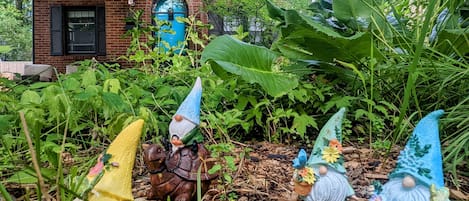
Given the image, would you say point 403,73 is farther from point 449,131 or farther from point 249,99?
point 249,99

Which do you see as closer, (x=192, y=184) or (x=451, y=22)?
(x=192, y=184)

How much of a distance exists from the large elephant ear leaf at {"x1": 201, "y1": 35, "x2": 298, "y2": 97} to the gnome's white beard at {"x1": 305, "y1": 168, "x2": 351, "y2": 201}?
55 cm

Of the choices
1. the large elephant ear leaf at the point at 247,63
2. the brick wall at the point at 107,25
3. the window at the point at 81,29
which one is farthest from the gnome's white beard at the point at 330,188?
the window at the point at 81,29

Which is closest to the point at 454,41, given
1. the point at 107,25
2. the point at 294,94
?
the point at 294,94

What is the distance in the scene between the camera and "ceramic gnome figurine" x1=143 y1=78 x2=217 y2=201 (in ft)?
2.78

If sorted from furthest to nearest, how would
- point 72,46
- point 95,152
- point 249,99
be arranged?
point 72,46, point 249,99, point 95,152

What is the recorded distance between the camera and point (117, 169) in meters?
0.71

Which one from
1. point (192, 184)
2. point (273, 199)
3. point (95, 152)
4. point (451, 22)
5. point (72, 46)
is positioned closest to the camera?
point (192, 184)

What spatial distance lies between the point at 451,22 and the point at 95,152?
1.43 m

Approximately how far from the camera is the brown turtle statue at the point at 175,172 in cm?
85

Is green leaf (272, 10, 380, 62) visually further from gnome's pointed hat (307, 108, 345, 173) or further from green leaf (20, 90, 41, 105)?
green leaf (20, 90, 41, 105)

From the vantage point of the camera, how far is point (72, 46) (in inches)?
344

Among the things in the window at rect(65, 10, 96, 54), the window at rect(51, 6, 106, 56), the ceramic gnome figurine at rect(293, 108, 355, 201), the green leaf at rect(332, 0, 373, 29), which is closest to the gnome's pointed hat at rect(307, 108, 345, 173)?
the ceramic gnome figurine at rect(293, 108, 355, 201)

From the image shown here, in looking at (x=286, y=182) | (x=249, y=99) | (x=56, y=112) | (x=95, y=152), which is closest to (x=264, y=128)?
(x=249, y=99)
